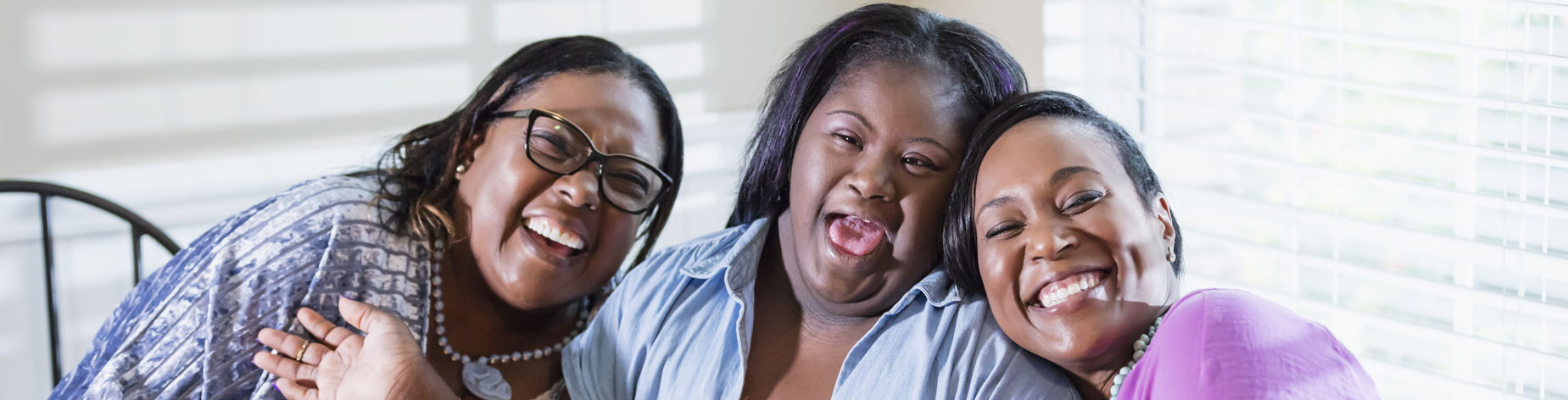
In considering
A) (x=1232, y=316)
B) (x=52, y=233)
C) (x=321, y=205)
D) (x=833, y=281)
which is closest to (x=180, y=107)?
(x=52, y=233)

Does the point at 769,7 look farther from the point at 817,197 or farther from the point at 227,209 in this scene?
the point at 817,197

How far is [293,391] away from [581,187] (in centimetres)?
47

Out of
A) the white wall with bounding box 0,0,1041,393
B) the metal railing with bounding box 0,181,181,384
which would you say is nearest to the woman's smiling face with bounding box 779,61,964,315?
the white wall with bounding box 0,0,1041,393

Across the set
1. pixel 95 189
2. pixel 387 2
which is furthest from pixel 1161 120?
pixel 95 189

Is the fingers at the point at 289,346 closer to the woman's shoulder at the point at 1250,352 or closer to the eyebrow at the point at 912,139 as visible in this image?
the eyebrow at the point at 912,139

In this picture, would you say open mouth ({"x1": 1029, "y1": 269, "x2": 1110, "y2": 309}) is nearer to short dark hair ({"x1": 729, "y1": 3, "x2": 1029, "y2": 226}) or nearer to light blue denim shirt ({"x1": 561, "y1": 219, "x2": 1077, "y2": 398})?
light blue denim shirt ({"x1": 561, "y1": 219, "x2": 1077, "y2": 398})

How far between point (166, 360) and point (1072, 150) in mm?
1214

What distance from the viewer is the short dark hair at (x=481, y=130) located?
1786 mm

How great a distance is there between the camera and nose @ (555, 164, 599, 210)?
1703 millimetres

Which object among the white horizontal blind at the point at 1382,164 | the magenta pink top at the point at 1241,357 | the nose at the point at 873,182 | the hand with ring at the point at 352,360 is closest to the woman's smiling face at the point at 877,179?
the nose at the point at 873,182

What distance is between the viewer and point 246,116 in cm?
221

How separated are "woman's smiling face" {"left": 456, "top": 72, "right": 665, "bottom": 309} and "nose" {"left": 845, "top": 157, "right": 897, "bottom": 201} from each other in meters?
0.45

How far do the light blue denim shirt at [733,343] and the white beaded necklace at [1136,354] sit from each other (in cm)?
6

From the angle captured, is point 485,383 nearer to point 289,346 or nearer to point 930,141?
point 289,346
